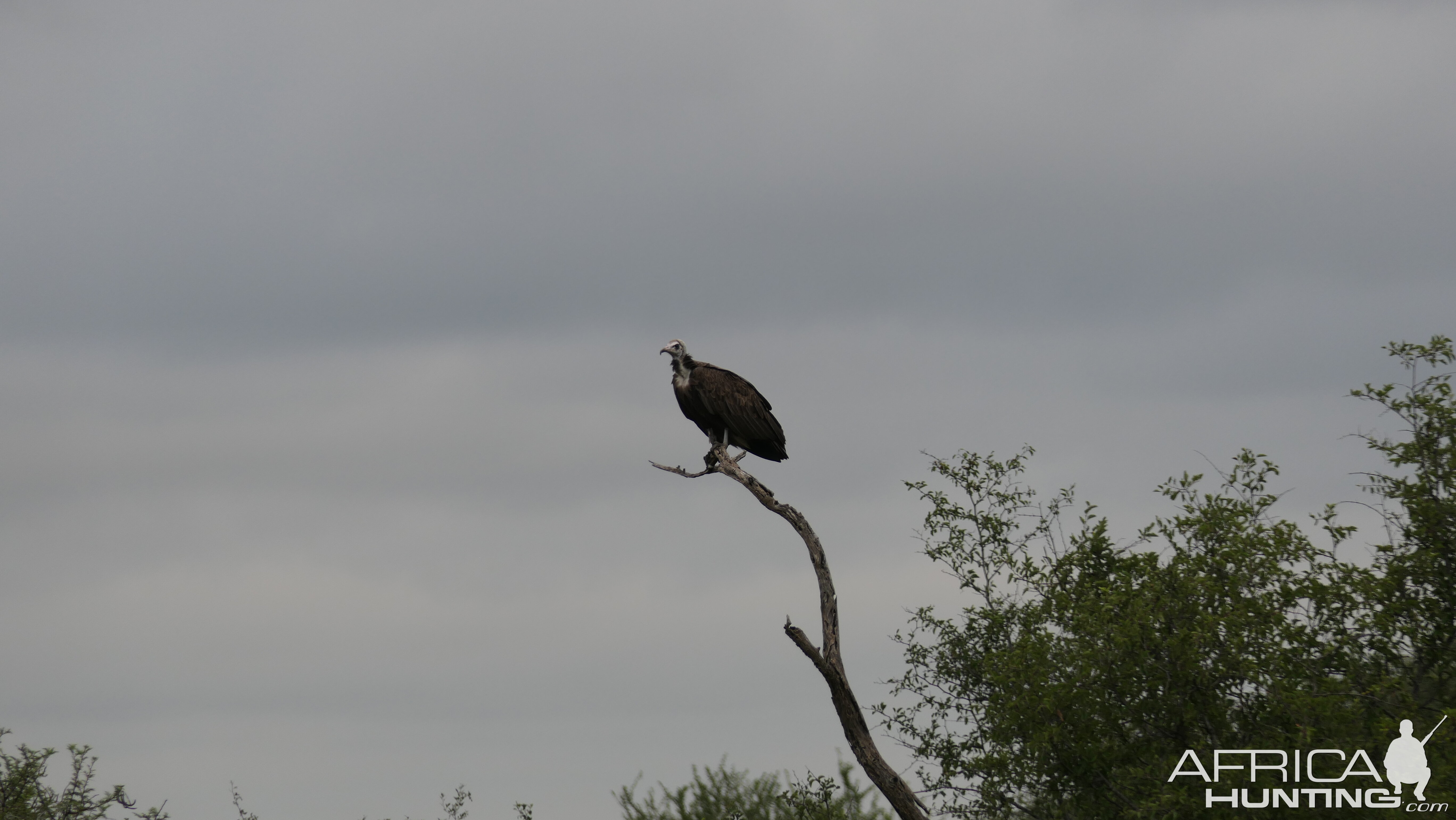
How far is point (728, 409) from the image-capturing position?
1678 cm

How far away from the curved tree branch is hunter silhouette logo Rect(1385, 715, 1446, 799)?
4.87m

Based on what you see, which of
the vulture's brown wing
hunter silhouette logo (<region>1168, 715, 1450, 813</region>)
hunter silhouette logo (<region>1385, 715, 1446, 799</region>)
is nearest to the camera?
hunter silhouette logo (<region>1385, 715, 1446, 799</region>)

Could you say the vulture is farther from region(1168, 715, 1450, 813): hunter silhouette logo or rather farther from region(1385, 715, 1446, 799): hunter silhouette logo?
region(1385, 715, 1446, 799): hunter silhouette logo

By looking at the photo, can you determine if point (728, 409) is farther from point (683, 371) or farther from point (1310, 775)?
point (1310, 775)

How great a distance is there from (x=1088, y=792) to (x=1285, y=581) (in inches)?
126

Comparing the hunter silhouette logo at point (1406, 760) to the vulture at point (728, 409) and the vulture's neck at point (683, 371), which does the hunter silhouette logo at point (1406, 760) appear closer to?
the vulture at point (728, 409)

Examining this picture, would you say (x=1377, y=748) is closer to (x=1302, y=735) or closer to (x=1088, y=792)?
(x=1302, y=735)

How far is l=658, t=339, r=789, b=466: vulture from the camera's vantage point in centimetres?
1683

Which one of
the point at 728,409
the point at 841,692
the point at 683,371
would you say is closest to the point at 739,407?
the point at 728,409

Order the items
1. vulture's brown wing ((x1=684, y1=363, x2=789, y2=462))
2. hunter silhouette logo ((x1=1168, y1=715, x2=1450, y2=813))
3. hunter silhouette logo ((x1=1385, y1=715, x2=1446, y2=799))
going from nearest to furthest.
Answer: hunter silhouette logo ((x1=1385, y1=715, x2=1446, y2=799)) → hunter silhouette logo ((x1=1168, y1=715, x2=1450, y2=813)) → vulture's brown wing ((x1=684, y1=363, x2=789, y2=462))

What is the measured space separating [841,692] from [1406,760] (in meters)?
5.58

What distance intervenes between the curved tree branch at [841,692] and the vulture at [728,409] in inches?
101

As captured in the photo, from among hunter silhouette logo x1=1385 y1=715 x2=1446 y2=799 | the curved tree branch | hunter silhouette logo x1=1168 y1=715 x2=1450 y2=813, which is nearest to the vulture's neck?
the curved tree branch

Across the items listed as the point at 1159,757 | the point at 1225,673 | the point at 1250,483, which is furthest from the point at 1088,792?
the point at 1250,483
